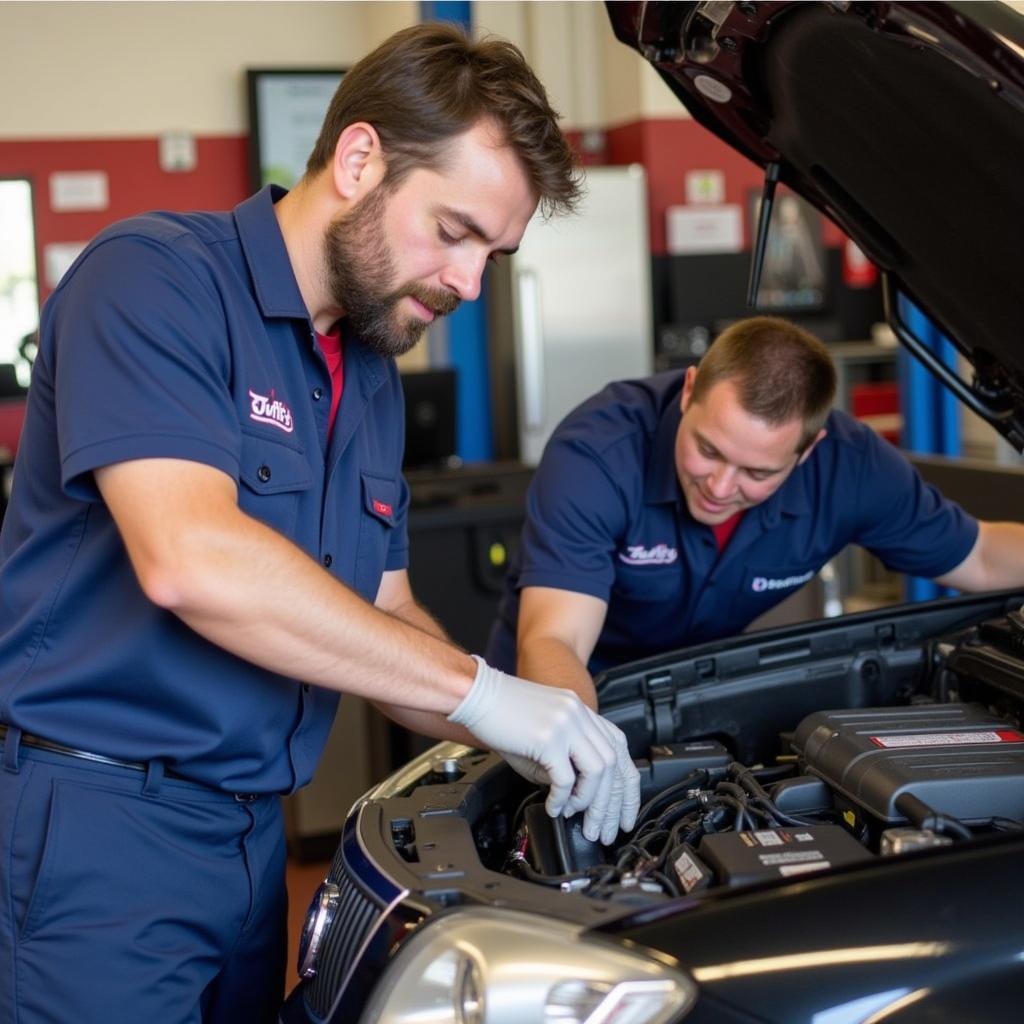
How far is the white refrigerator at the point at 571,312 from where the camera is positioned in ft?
21.6

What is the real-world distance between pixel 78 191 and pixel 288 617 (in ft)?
22.7

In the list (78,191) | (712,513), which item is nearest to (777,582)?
(712,513)

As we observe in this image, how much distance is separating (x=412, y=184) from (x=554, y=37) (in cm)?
639

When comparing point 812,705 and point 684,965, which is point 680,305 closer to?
point 812,705

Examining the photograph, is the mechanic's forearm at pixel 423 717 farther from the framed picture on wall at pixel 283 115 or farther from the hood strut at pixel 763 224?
the framed picture on wall at pixel 283 115

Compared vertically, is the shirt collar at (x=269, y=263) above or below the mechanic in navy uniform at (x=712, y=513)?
above

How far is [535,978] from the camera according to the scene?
3.58 feet

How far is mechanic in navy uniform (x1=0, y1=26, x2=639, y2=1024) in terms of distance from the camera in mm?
1290

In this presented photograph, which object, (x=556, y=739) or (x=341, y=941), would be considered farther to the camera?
(x=556, y=739)

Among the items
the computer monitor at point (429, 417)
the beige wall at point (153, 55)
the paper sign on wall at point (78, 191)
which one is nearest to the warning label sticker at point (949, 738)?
the computer monitor at point (429, 417)

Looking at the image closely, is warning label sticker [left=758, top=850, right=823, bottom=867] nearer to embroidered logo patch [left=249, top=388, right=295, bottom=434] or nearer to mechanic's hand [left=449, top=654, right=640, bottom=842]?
mechanic's hand [left=449, top=654, right=640, bottom=842]

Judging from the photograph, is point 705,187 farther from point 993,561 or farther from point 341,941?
point 341,941

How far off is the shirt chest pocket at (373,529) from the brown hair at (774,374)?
23.5 inches

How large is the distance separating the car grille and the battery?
12.7 inches
